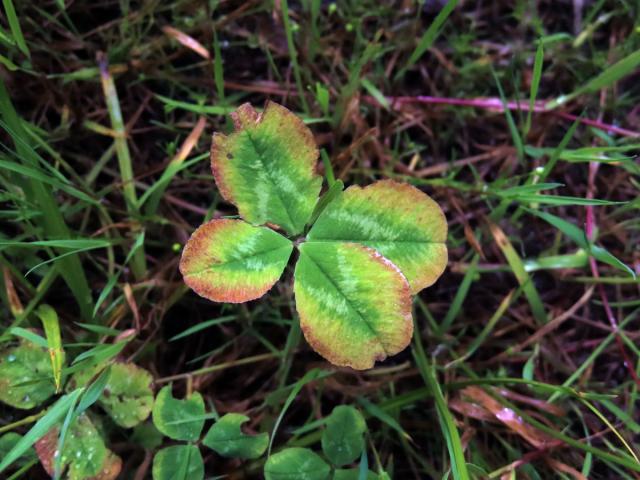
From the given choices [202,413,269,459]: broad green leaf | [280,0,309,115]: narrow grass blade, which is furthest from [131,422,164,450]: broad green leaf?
[280,0,309,115]: narrow grass blade

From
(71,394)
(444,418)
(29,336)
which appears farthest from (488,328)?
(29,336)

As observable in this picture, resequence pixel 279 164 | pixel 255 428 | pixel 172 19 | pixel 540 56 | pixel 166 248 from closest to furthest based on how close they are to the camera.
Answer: pixel 279 164 → pixel 540 56 → pixel 255 428 → pixel 166 248 → pixel 172 19

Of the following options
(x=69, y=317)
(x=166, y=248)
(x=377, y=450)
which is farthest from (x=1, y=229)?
(x=377, y=450)

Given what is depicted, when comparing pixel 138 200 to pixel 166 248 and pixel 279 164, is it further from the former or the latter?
pixel 279 164

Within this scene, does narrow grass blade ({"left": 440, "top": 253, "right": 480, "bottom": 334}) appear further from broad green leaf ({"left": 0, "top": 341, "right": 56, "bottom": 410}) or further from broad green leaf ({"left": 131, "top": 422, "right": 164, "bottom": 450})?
broad green leaf ({"left": 0, "top": 341, "right": 56, "bottom": 410})

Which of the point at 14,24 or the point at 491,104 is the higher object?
the point at 14,24

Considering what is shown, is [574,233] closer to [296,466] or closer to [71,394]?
[296,466]
